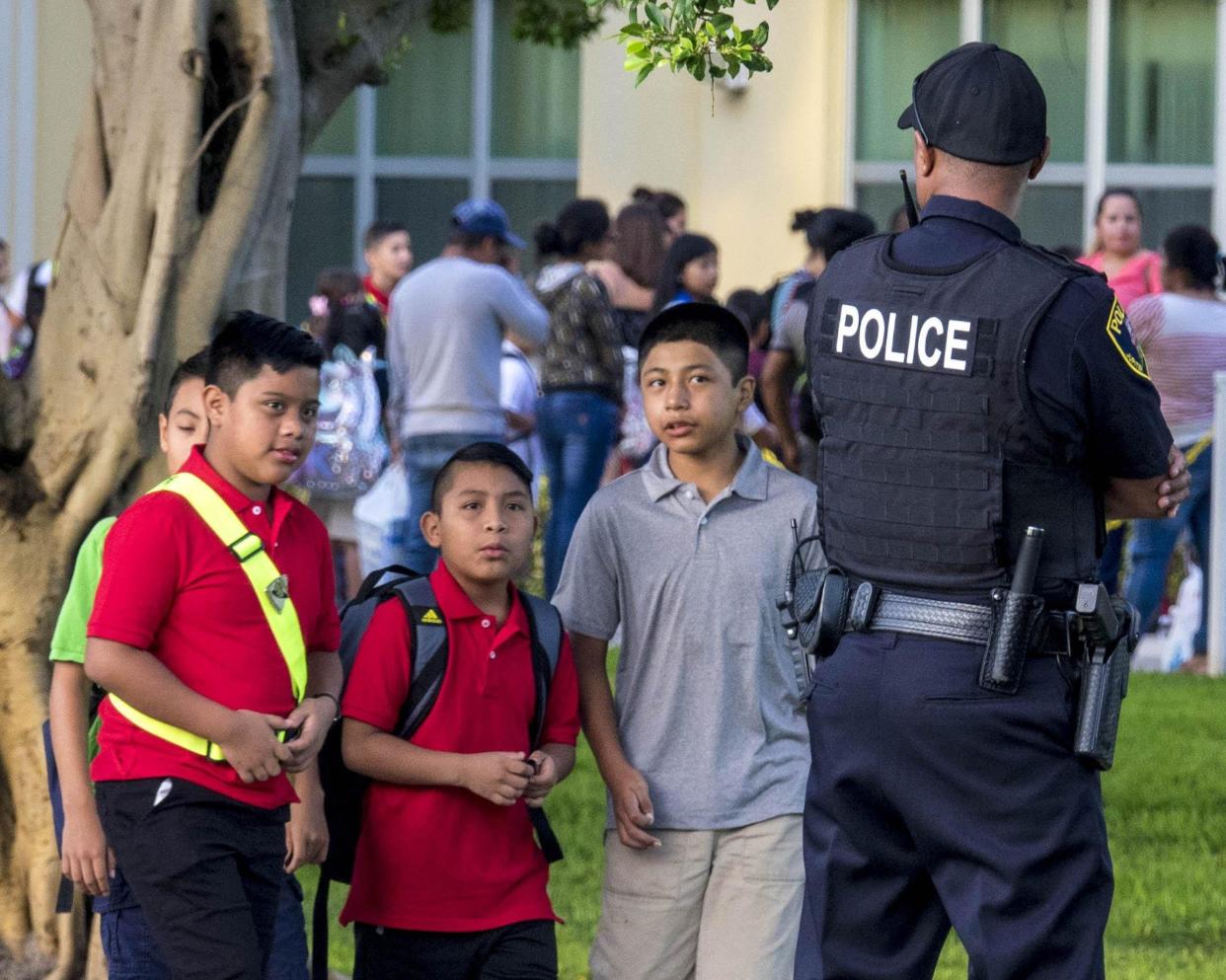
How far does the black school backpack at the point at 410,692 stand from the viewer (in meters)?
4.41

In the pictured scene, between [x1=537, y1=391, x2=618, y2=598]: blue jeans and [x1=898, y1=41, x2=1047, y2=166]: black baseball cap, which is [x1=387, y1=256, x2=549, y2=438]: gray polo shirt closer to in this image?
[x1=537, y1=391, x2=618, y2=598]: blue jeans

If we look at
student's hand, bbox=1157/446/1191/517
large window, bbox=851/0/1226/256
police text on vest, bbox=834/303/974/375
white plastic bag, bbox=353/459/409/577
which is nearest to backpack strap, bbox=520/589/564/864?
police text on vest, bbox=834/303/974/375

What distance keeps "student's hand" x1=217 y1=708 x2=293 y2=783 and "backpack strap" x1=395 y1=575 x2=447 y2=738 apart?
42 cm

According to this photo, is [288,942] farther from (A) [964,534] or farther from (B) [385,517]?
(B) [385,517]

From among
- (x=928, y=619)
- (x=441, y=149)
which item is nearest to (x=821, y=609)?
(x=928, y=619)

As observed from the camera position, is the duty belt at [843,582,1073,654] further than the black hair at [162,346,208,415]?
No

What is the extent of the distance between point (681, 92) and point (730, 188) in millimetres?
715

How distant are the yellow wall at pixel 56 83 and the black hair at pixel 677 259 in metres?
6.93

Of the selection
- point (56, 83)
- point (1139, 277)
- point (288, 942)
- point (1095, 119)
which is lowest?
point (288, 942)

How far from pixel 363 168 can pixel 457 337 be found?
24.8ft

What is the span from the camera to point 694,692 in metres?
4.53

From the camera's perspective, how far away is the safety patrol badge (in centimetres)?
411

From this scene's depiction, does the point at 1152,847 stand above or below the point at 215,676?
below

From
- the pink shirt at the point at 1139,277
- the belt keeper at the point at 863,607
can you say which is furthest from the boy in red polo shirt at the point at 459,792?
the pink shirt at the point at 1139,277
